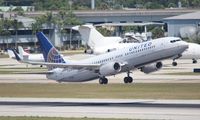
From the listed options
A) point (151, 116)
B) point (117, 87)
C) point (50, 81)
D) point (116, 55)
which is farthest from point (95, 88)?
point (151, 116)

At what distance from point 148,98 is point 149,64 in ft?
63.3

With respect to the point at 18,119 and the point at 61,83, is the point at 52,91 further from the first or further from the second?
the point at 18,119

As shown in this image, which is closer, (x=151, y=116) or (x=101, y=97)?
(x=151, y=116)

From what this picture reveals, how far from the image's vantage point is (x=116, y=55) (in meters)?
80.2

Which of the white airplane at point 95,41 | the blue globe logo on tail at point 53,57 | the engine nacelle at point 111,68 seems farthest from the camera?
the white airplane at point 95,41

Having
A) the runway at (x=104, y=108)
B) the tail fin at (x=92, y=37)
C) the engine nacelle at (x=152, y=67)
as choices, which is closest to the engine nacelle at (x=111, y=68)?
the engine nacelle at (x=152, y=67)

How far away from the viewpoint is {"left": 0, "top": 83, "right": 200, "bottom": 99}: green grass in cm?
6344

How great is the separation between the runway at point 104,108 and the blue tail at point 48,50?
19046 mm

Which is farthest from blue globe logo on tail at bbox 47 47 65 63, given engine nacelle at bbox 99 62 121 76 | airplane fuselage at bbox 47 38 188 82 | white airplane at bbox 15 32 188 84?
engine nacelle at bbox 99 62 121 76

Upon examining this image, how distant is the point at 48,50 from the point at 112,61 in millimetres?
5741

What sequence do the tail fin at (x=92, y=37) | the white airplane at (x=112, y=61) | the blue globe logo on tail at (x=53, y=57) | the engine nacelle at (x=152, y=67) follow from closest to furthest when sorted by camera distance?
the white airplane at (x=112, y=61)
the engine nacelle at (x=152, y=67)
the blue globe logo on tail at (x=53, y=57)
the tail fin at (x=92, y=37)

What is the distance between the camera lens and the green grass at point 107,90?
208 ft

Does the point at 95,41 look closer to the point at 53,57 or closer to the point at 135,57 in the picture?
the point at 53,57

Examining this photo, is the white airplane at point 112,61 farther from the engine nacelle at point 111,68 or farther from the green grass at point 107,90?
the green grass at point 107,90
